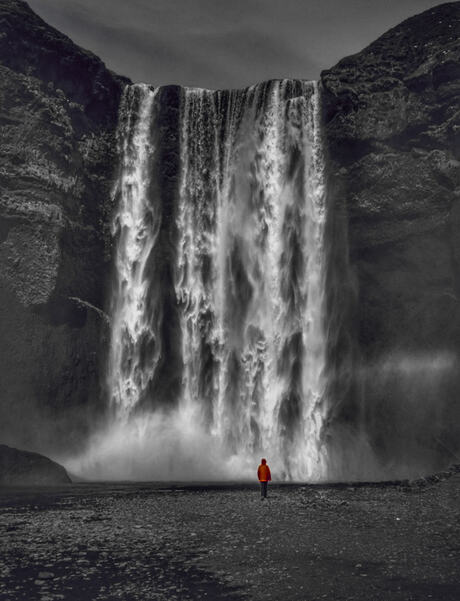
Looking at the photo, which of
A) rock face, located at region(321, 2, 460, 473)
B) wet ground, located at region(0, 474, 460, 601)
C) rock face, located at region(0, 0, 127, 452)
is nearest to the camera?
wet ground, located at region(0, 474, 460, 601)

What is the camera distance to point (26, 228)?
36.2 metres

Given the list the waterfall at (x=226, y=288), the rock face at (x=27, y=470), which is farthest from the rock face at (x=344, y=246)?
the rock face at (x=27, y=470)

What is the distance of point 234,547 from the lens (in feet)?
43.0

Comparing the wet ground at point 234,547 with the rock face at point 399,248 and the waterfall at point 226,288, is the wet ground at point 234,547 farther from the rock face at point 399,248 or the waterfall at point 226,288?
the rock face at point 399,248

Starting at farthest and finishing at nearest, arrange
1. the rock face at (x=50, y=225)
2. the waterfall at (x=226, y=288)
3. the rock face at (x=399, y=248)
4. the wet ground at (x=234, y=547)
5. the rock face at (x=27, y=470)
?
the rock face at (x=399, y=248)
the rock face at (x=50, y=225)
the waterfall at (x=226, y=288)
the rock face at (x=27, y=470)
the wet ground at (x=234, y=547)

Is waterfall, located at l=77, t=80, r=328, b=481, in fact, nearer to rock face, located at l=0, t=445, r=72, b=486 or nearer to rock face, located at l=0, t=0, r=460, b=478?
rock face, located at l=0, t=0, r=460, b=478

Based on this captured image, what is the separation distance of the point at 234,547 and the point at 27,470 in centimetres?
1789

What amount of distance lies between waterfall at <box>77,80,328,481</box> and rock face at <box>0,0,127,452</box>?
1567 millimetres

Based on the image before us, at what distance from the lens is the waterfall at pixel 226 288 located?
34.7 m

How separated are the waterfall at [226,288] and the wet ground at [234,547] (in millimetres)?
13172

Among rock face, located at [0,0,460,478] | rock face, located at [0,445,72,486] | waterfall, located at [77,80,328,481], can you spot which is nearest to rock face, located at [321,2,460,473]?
rock face, located at [0,0,460,478]

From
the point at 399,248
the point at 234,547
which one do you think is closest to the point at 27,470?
the point at 234,547

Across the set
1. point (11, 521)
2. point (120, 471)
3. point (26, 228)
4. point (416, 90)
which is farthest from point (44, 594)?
point (416, 90)

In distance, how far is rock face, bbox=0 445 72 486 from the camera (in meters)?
27.7
